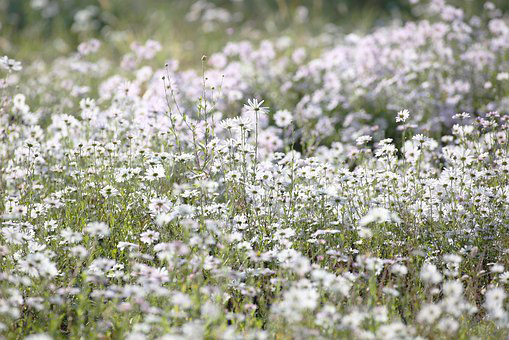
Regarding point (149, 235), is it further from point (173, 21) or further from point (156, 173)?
point (173, 21)

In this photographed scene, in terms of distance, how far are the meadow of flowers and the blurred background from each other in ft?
9.38

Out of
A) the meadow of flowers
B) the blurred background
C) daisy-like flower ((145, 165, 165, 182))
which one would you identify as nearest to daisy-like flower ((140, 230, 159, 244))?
the meadow of flowers

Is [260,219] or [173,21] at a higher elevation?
[173,21]

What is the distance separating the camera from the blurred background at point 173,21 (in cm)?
882

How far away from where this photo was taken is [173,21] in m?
10.5

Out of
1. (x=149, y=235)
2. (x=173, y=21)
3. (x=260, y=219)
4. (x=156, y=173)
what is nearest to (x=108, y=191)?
(x=156, y=173)

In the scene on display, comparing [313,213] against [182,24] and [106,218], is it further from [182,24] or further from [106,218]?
[182,24]

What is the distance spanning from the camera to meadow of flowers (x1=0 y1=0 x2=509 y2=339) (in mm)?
2502

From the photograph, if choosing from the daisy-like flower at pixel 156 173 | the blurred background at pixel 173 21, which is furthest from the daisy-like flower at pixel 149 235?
the blurred background at pixel 173 21

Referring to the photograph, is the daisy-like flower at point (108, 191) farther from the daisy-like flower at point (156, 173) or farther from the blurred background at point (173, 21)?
the blurred background at point (173, 21)

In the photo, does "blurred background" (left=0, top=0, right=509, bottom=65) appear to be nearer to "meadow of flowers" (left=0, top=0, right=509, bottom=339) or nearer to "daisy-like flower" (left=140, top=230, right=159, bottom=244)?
"meadow of flowers" (left=0, top=0, right=509, bottom=339)

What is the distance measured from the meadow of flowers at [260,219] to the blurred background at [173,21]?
286 centimetres

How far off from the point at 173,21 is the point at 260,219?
7727mm

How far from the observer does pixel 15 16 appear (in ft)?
34.0
